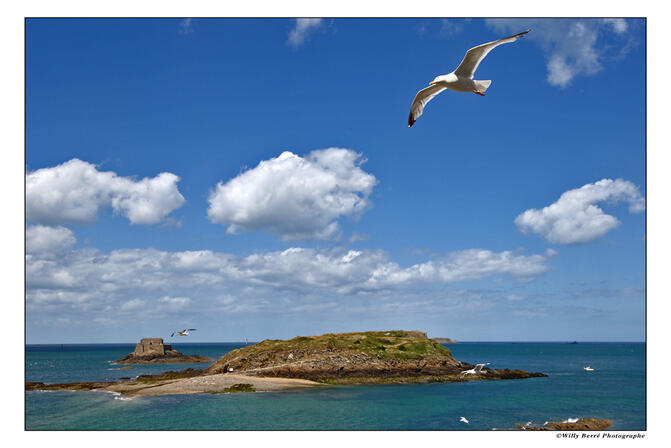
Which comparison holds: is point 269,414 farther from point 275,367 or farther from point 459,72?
point 459,72

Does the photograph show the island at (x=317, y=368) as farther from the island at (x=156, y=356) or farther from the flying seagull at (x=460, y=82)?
the island at (x=156, y=356)

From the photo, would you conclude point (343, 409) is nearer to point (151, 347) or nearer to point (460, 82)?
point (460, 82)

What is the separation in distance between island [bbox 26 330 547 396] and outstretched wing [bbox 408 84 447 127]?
135 feet

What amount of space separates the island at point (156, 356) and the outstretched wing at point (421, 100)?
111 meters

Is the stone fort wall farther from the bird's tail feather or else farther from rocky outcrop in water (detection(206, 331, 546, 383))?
the bird's tail feather

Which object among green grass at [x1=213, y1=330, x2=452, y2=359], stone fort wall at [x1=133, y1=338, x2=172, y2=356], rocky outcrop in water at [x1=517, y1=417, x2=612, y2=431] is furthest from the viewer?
stone fort wall at [x1=133, y1=338, x2=172, y2=356]

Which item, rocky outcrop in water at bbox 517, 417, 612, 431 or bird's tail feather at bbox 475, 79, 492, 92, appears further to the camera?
rocky outcrop in water at bbox 517, 417, 612, 431

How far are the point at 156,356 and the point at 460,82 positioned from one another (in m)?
121

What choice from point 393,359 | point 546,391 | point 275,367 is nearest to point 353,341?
point 393,359

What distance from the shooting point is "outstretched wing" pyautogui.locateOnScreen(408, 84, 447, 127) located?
1675cm

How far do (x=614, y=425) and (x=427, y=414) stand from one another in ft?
41.6

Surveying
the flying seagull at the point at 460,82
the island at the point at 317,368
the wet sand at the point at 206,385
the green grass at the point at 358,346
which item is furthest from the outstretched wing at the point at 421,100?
the green grass at the point at 358,346

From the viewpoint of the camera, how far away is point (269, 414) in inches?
1475

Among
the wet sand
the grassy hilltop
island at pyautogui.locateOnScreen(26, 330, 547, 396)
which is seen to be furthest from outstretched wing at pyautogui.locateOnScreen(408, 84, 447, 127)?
the grassy hilltop
